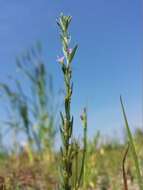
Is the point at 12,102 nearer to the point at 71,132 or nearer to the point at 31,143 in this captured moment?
the point at 31,143

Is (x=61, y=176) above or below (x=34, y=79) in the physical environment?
below

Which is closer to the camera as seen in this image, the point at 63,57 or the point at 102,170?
the point at 63,57

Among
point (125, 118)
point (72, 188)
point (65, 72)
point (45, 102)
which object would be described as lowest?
point (72, 188)

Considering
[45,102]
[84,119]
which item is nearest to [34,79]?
[45,102]

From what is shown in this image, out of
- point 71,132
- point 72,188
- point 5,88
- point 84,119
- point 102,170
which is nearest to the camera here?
point 71,132

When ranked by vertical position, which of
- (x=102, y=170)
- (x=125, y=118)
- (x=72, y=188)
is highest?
(x=102, y=170)

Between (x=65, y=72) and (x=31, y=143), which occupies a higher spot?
(x=31, y=143)

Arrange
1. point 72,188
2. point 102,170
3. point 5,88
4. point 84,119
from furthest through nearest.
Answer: point 5,88 < point 102,170 < point 84,119 < point 72,188

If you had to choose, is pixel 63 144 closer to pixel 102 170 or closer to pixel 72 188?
pixel 72 188

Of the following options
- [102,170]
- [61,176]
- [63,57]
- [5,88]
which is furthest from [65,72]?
[5,88]
